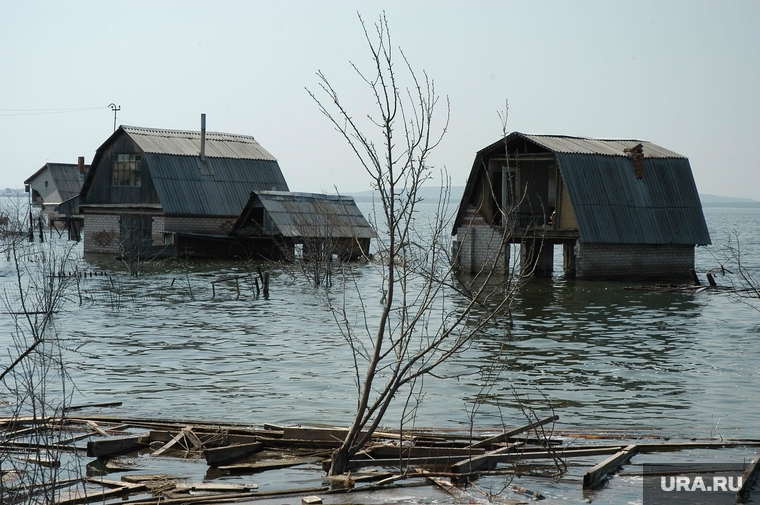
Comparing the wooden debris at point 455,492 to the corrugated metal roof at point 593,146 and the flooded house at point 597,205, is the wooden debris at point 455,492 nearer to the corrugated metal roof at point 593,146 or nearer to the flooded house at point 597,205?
the flooded house at point 597,205

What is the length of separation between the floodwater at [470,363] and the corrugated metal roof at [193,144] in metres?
18.1

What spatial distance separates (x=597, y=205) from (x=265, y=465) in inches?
1048

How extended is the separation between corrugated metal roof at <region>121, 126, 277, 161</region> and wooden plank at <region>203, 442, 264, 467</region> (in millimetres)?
38568

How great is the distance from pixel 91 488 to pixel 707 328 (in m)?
18.5

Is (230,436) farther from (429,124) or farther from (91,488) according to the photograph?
(429,124)

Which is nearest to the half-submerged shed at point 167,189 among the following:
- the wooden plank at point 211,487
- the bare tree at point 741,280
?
the bare tree at point 741,280

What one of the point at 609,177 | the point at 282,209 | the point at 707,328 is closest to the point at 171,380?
the point at 707,328

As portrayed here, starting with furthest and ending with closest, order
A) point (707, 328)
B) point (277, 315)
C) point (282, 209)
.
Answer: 1. point (282, 209)
2. point (277, 315)
3. point (707, 328)

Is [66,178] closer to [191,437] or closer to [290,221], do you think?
[290,221]

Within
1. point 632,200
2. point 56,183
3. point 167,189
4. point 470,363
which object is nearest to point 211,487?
point 470,363

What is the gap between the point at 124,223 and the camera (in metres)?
46.4

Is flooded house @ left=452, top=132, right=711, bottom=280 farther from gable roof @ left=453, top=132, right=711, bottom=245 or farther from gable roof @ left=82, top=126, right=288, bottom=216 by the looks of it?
gable roof @ left=82, top=126, right=288, bottom=216

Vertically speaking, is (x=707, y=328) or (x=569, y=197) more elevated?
(x=569, y=197)

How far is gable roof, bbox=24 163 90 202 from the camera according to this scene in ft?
274
